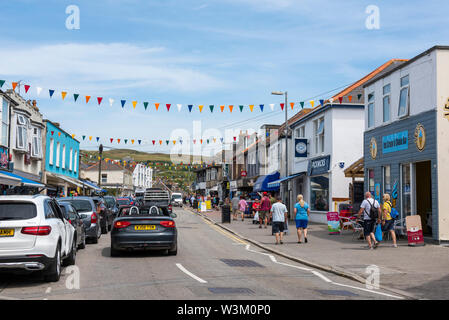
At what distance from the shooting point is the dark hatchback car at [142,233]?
1354 centimetres

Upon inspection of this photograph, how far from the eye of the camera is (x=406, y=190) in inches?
752

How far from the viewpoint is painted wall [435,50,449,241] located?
1655 cm

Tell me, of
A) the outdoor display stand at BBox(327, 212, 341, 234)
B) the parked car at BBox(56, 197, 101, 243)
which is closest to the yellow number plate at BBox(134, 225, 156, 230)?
the parked car at BBox(56, 197, 101, 243)

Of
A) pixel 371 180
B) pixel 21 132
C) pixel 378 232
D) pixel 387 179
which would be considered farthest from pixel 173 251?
pixel 21 132

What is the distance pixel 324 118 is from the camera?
97.0ft

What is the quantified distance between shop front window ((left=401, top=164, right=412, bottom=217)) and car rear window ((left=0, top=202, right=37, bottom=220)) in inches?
541

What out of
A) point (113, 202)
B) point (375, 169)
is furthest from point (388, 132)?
point (113, 202)

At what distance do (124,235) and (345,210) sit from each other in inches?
502

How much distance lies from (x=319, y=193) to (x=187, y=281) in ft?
71.4

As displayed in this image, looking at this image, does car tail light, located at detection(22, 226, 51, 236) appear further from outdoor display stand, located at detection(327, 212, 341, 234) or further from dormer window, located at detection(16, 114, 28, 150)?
dormer window, located at detection(16, 114, 28, 150)

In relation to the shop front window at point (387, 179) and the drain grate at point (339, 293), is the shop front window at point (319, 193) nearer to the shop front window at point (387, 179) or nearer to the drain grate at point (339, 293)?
the shop front window at point (387, 179)

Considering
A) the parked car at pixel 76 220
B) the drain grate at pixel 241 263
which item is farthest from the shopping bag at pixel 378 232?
the parked car at pixel 76 220

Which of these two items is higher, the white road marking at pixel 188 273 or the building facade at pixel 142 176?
the building facade at pixel 142 176
